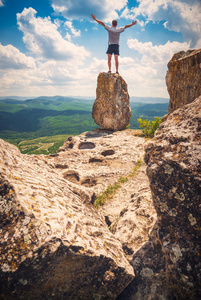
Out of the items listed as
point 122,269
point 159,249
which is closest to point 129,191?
point 159,249

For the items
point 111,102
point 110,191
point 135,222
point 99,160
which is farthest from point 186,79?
point 111,102

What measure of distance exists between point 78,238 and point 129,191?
6.47 meters

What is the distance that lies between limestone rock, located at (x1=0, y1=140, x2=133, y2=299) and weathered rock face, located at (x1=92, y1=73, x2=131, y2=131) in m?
18.9

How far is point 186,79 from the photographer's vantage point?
744 cm

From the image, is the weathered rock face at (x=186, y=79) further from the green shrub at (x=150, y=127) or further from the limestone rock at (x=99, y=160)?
the green shrub at (x=150, y=127)

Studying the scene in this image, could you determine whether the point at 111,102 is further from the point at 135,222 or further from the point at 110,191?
the point at 135,222

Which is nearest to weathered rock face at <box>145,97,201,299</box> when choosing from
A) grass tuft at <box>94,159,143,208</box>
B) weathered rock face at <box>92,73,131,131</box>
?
grass tuft at <box>94,159,143,208</box>

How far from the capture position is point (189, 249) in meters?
3.12

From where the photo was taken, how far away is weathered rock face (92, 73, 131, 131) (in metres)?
21.0

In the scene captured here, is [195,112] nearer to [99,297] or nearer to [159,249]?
[159,249]

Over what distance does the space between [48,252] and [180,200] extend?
9.73 ft

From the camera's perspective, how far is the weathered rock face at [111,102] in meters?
21.0

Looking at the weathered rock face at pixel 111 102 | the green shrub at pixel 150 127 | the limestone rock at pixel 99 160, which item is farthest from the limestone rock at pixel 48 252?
the weathered rock face at pixel 111 102

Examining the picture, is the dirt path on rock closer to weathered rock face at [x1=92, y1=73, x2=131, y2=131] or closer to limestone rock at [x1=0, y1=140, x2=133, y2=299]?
limestone rock at [x1=0, y1=140, x2=133, y2=299]
